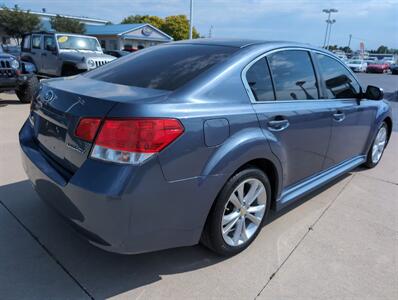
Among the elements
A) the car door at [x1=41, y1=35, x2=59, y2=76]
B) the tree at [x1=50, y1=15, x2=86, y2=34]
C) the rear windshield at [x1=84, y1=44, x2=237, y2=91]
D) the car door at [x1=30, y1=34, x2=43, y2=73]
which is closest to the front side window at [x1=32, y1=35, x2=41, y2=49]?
the car door at [x1=30, y1=34, x2=43, y2=73]

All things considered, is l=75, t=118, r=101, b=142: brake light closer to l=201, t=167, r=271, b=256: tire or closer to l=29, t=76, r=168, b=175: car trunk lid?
l=29, t=76, r=168, b=175: car trunk lid

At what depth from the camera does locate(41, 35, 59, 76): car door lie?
1138cm

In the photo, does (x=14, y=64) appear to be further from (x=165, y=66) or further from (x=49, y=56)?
(x=165, y=66)

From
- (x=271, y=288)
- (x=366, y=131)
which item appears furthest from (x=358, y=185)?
(x=271, y=288)

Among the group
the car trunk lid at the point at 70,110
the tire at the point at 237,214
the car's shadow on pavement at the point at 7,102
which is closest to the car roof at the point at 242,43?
the car trunk lid at the point at 70,110

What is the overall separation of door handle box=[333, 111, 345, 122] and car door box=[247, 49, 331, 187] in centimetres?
13

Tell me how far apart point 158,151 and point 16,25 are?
4812 cm

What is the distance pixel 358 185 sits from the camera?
4.35m

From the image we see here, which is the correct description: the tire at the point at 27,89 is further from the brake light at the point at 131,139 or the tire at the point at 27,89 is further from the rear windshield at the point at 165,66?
the brake light at the point at 131,139

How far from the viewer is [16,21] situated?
138 feet

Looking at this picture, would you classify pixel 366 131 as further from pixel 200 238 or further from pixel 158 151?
pixel 158 151

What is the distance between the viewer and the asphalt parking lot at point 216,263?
2332mm

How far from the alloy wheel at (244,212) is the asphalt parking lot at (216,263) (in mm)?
174

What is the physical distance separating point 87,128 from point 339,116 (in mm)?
2488
